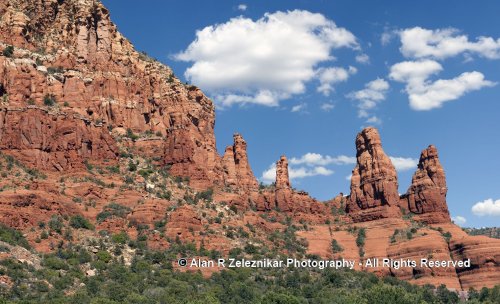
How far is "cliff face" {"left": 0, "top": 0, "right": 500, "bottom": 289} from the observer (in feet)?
392

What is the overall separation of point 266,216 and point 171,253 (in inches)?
1672

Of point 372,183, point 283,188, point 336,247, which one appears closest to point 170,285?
point 336,247

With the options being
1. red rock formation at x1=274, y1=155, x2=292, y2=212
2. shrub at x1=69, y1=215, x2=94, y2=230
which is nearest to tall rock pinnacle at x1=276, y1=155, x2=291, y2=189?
red rock formation at x1=274, y1=155, x2=292, y2=212

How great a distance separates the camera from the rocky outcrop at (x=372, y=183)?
509 feet

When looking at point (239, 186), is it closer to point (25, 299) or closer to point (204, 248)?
point (204, 248)

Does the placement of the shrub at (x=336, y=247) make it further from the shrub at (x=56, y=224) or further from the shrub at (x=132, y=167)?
the shrub at (x=56, y=224)

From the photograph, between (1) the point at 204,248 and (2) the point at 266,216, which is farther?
(2) the point at 266,216

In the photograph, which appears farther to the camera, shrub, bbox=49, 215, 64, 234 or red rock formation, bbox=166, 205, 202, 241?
red rock formation, bbox=166, 205, 202, 241

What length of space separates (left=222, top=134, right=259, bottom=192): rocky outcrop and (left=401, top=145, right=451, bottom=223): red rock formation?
30.5m

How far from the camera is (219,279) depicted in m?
109

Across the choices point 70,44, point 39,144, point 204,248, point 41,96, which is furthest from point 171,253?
point 70,44

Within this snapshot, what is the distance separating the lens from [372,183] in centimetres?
15812

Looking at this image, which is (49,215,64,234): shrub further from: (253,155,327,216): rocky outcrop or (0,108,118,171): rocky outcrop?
(253,155,327,216): rocky outcrop

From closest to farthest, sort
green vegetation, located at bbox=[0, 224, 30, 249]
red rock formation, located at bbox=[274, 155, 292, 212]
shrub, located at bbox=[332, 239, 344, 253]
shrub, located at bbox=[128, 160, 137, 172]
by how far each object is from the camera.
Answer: green vegetation, located at bbox=[0, 224, 30, 249] → shrub, located at bbox=[128, 160, 137, 172] → shrub, located at bbox=[332, 239, 344, 253] → red rock formation, located at bbox=[274, 155, 292, 212]
